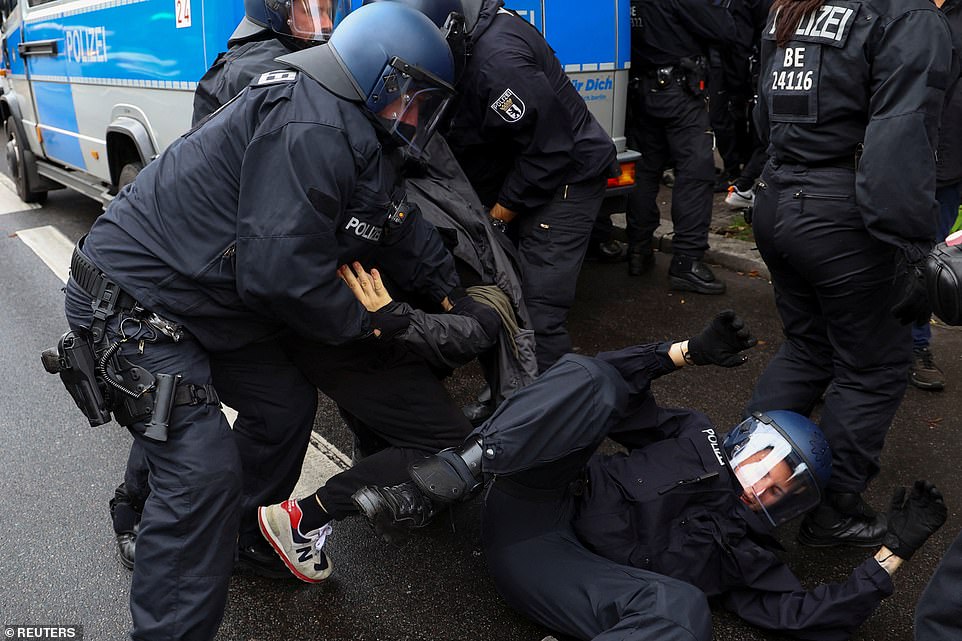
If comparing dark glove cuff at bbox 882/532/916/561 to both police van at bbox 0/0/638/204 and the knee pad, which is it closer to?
the knee pad

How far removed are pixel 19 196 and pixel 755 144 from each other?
6.43 meters

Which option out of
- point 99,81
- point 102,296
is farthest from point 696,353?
point 99,81

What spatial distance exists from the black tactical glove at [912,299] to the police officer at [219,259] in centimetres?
140

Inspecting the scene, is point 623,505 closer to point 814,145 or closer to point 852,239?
point 852,239

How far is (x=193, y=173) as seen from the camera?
2.13 m

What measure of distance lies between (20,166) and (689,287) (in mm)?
5644

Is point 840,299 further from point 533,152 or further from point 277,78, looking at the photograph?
point 277,78

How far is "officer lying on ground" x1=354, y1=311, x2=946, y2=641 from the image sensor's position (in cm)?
224

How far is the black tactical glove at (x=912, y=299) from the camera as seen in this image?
7.79ft

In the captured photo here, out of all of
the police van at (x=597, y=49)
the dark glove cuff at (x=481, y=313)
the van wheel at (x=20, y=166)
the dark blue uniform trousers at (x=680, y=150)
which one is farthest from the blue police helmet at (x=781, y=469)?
the van wheel at (x=20, y=166)

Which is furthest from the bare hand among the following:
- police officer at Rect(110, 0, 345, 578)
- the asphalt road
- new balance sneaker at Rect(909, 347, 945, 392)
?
new balance sneaker at Rect(909, 347, 945, 392)

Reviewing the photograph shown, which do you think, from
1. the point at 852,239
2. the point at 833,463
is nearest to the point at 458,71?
the point at 852,239

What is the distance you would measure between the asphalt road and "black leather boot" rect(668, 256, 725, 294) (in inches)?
22.6

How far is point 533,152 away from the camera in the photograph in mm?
3482
